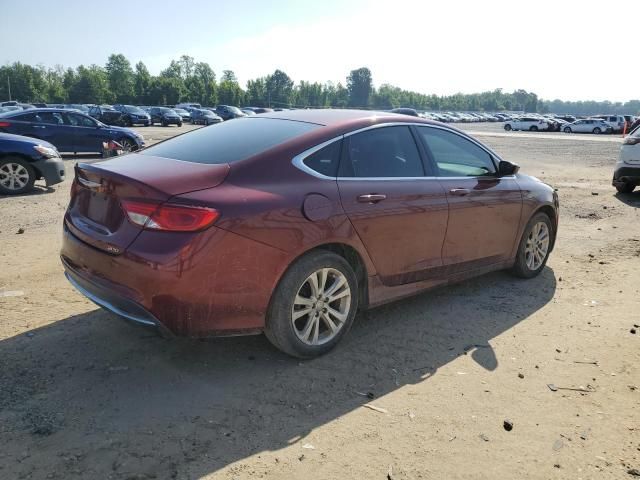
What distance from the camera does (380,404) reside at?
3.23 m

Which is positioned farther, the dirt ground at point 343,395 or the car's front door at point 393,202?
the car's front door at point 393,202

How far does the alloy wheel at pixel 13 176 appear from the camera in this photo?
939cm

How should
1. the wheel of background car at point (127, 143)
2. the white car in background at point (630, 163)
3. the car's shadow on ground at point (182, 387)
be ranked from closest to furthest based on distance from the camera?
1. the car's shadow on ground at point (182, 387)
2. the white car in background at point (630, 163)
3. the wheel of background car at point (127, 143)

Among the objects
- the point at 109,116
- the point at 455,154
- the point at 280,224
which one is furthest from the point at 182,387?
the point at 109,116

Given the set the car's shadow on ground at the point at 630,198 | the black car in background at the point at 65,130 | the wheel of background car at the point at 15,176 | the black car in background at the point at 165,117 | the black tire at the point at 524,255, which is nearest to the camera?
the black tire at the point at 524,255

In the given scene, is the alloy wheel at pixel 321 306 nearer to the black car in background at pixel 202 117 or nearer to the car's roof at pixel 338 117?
the car's roof at pixel 338 117

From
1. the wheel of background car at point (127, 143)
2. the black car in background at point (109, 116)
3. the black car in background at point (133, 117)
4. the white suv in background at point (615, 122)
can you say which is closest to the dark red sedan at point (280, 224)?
the wheel of background car at point (127, 143)

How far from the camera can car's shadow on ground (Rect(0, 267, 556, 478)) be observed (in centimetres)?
267

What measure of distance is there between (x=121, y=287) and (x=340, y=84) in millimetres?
155399

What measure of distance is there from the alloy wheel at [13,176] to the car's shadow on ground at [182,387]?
252 inches

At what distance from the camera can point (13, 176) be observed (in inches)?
372

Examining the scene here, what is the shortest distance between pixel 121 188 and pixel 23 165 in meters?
7.48

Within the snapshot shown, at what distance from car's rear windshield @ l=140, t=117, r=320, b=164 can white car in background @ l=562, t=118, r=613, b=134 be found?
175 feet

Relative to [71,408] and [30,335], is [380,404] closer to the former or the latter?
[71,408]
